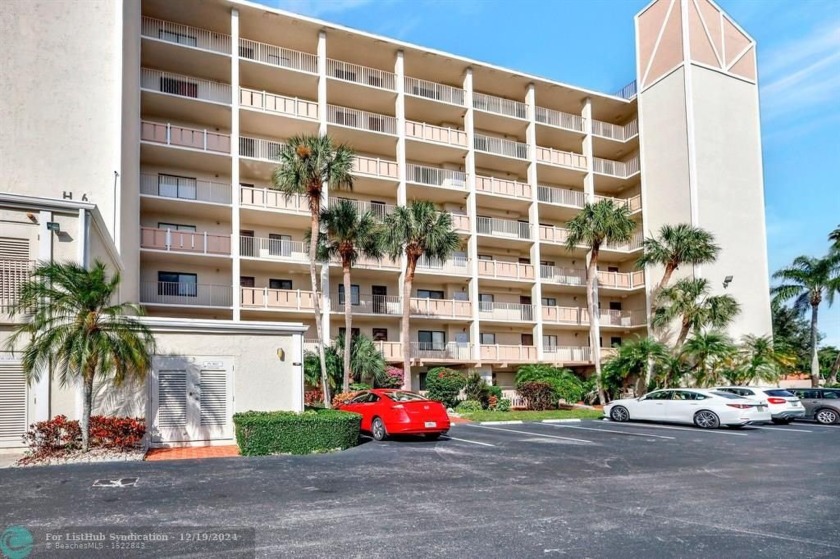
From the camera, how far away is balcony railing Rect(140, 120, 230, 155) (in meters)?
28.2

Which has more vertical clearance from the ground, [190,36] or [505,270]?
[190,36]

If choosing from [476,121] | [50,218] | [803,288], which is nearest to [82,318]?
[50,218]

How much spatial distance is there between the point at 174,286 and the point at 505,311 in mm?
17833

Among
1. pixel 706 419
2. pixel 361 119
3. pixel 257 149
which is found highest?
pixel 361 119

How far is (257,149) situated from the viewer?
1209 inches

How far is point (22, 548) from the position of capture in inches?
264

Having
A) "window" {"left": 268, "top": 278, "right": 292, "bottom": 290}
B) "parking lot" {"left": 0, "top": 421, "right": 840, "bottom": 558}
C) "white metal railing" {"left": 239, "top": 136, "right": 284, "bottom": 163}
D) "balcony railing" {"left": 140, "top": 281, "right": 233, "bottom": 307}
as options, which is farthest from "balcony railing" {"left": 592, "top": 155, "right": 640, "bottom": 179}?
"parking lot" {"left": 0, "top": 421, "right": 840, "bottom": 558}

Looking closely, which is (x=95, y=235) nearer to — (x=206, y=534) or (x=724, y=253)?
(x=206, y=534)

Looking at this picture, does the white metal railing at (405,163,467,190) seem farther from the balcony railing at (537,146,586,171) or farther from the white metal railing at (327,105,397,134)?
the balcony railing at (537,146,586,171)

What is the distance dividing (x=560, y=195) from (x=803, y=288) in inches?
687

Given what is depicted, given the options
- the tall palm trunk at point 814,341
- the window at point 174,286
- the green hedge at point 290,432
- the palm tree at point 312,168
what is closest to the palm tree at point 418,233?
the palm tree at point 312,168

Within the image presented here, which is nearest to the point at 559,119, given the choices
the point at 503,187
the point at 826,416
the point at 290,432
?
the point at 503,187

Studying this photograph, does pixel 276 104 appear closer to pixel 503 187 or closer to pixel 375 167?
pixel 375 167

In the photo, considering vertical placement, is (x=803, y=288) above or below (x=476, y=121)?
below
